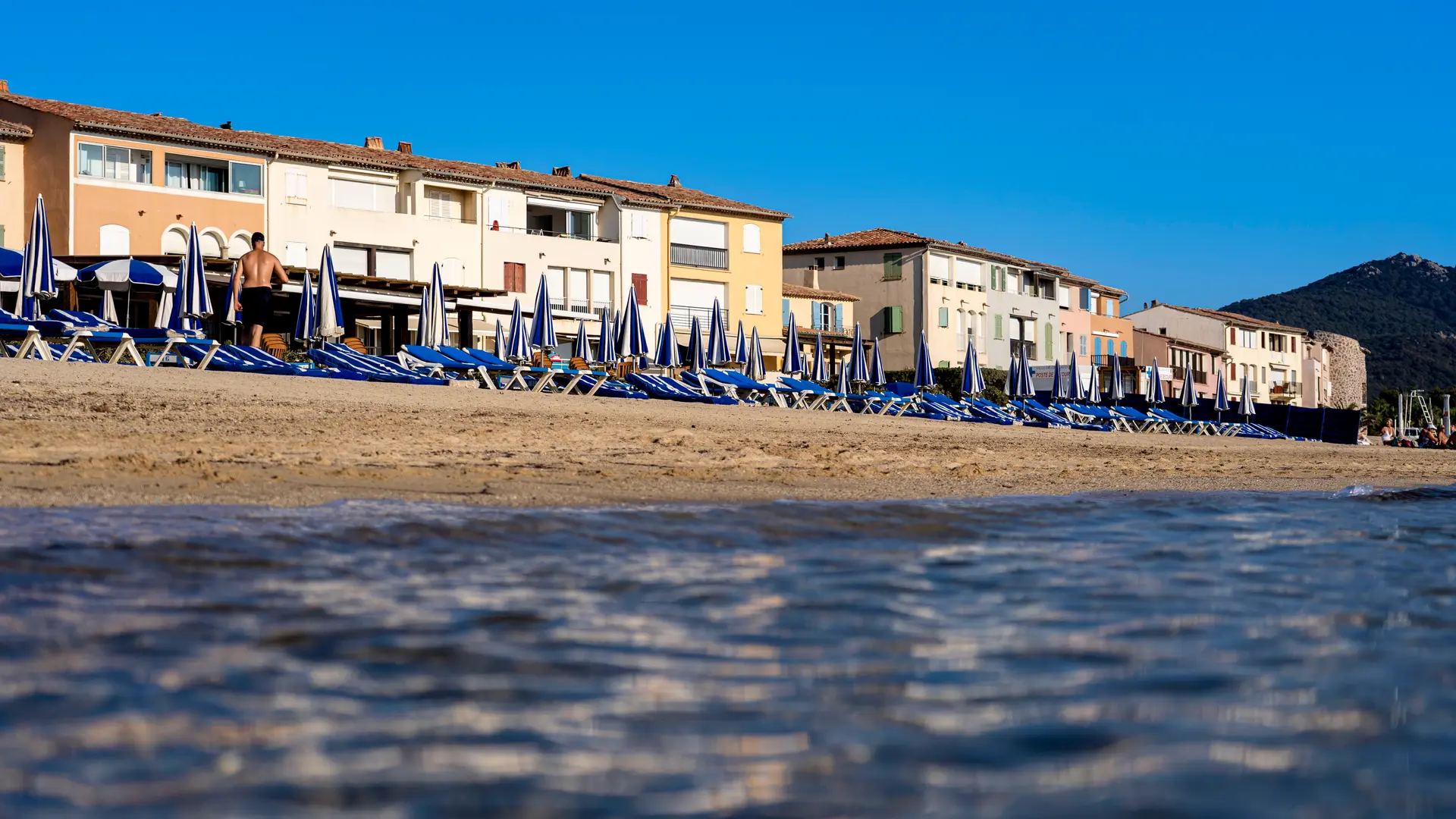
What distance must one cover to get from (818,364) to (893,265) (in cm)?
1754

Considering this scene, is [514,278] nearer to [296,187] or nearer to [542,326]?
[296,187]

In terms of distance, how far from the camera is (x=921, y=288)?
6028 centimetres

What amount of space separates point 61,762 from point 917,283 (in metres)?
59.2

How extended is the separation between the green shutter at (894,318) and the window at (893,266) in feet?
4.30

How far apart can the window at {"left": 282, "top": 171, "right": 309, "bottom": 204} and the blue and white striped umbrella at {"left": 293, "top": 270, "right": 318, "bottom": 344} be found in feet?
63.8

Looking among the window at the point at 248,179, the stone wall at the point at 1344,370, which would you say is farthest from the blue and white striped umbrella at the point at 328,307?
the stone wall at the point at 1344,370

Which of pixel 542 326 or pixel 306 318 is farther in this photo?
pixel 542 326

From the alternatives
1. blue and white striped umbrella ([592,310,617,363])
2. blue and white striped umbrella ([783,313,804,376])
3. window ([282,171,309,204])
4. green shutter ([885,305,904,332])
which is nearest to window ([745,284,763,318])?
green shutter ([885,305,904,332])

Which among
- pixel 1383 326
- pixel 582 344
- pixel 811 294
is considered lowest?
pixel 582 344

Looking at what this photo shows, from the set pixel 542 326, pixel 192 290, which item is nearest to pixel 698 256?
pixel 542 326

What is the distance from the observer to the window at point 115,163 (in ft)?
119

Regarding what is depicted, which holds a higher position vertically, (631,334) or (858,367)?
(631,334)

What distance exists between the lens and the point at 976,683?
3.28 metres

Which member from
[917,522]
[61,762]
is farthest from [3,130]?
[61,762]
